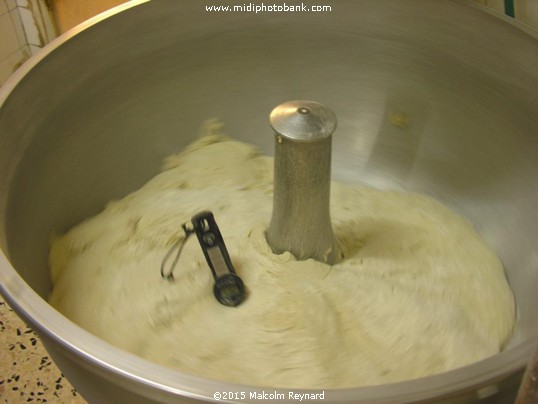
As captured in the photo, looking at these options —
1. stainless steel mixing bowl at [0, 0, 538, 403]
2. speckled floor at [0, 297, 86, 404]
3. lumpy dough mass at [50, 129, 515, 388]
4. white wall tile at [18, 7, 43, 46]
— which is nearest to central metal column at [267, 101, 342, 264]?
lumpy dough mass at [50, 129, 515, 388]

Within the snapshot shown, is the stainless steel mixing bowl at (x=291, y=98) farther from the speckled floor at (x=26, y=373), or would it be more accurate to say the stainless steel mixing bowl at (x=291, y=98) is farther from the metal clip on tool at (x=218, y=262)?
the speckled floor at (x=26, y=373)

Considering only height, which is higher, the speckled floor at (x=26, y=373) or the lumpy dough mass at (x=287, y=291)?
the lumpy dough mass at (x=287, y=291)

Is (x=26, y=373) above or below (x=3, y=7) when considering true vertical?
below

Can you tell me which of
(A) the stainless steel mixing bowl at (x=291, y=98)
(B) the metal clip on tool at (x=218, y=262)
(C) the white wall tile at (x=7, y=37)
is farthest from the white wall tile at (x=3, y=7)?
(B) the metal clip on tool at (x=218, y=262)

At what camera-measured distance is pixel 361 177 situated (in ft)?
2.83

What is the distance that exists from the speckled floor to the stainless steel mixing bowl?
0.95 ft

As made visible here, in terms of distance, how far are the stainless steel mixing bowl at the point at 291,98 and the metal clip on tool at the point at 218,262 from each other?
180 millimetres

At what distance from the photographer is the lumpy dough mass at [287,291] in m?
0.58

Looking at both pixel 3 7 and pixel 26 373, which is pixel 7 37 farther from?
pixel 26 373

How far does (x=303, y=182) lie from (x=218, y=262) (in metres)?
0.13

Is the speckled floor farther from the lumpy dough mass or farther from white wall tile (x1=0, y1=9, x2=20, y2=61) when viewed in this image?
white wall tile (x1=0, y1=9, x2=20, y2=61)

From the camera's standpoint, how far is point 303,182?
63cm

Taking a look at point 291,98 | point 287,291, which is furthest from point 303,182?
point 291,98

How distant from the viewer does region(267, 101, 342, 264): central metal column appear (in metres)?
0.59
